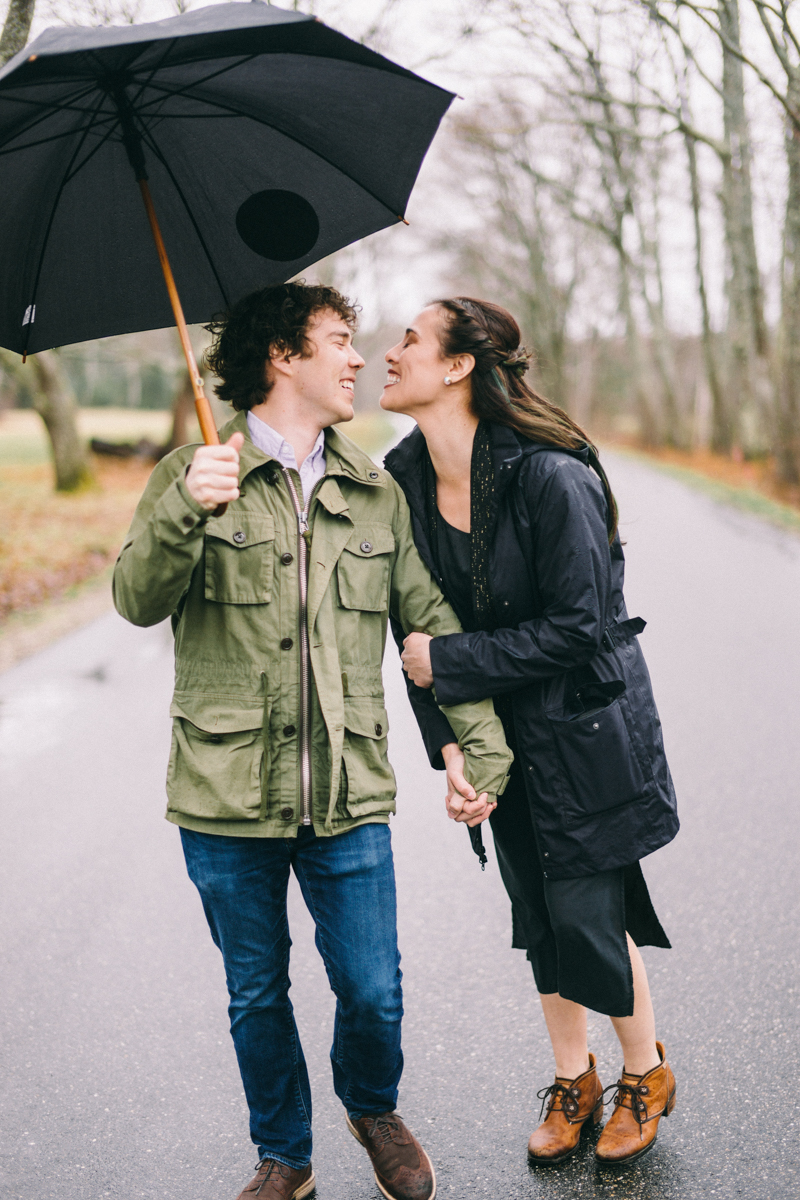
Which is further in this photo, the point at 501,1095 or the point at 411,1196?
the point at 501,1095

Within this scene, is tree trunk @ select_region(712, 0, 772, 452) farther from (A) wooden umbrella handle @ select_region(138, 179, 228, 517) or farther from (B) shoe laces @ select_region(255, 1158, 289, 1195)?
(B) shoe laces @ select_region(255, 1158, 289, 1195)

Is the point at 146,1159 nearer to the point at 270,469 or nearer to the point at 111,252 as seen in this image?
the point at 270,469

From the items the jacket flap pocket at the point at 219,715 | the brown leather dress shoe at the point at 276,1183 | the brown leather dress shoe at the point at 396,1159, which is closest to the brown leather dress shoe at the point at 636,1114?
the brown leather dress shoe at the point at 396,1159

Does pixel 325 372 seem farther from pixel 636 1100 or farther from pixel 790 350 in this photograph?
pixel 790 350

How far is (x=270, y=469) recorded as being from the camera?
2467 mm

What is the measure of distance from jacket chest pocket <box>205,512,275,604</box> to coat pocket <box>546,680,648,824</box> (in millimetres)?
760

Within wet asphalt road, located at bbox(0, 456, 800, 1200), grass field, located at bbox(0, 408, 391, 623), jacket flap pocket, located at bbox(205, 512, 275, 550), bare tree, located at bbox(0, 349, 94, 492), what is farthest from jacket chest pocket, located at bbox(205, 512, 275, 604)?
bare tree, located at bbox(0, 349, 94, 492)

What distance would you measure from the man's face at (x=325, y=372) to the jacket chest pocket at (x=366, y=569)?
0.29 meters

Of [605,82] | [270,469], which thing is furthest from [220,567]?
[605,82]

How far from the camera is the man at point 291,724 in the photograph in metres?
2.37

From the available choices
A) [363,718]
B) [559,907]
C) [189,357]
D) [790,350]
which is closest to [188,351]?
[189,357]

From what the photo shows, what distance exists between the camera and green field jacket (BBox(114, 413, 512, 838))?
2.35m

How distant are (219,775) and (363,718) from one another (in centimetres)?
35

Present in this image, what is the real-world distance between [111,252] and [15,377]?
17.5 meters
